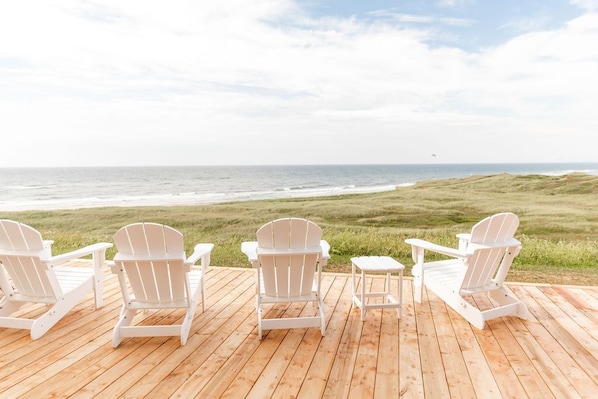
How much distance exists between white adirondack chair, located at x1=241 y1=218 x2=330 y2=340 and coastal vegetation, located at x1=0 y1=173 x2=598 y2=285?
2114 mm

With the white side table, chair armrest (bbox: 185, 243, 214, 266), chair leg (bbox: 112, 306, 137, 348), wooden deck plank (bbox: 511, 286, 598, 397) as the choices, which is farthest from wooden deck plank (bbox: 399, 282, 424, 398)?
chair leg (bbox: 112, 306, 137, 348)

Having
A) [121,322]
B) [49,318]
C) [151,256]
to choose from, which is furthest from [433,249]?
[49,318]

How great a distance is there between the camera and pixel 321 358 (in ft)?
7.95

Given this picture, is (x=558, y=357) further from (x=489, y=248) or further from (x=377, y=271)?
(x=377, y=271)

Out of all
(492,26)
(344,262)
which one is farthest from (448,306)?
(492,26)

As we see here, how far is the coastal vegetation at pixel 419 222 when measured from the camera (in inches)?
209

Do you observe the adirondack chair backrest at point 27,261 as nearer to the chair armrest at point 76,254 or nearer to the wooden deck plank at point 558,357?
the chair armrest at point 76,254

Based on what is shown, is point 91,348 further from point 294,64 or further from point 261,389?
point 294,64

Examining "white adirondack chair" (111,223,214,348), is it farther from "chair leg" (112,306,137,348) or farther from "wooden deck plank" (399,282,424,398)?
"wooden deck plank" (399,282,424,398)

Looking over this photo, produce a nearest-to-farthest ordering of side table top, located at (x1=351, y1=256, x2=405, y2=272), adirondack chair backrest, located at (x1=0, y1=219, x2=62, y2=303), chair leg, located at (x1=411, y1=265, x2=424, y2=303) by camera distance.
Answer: adirondack chair backrest, located at (x1=0, y1=219, x2=62, y2=303) → side table top, located at (x1=351, y1=256, x2=405, y2=272) → chair leg, located at (x1=411, y1=265, x2=424, y2=303)

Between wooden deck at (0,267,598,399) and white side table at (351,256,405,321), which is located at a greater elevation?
white side table at (351,256,405,321)

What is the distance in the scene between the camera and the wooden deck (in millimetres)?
2064

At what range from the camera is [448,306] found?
3398 mm

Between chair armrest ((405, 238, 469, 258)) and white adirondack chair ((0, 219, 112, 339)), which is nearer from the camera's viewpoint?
white adirondack chair ((0, 219, 112, 339))
